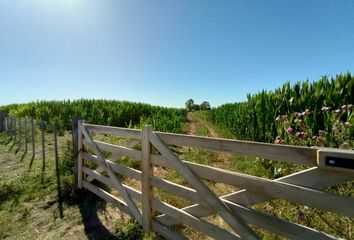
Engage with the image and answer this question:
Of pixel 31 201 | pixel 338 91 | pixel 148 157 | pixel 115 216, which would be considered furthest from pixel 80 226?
A: pixel 338 91

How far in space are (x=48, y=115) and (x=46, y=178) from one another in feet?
43.6

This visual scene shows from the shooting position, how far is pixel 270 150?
2.38 metres

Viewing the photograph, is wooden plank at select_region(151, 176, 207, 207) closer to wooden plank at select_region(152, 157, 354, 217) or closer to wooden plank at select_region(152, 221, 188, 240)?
wooden plank at select_region(152, 157, 354, 217)

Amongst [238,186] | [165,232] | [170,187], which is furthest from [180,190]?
[238,186]

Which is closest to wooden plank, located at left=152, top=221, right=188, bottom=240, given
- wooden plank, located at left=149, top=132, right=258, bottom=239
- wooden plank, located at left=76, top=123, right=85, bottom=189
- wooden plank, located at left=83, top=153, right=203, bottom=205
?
wooden plank, located at left=83, top=153, right=203, bottom=205

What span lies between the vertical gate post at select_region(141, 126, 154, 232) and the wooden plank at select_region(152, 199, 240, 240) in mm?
128

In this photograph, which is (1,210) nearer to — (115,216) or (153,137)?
(115,216)

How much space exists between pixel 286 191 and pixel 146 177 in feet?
6.83

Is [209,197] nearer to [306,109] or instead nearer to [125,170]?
[125,170]

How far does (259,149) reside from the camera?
2457 millimetres

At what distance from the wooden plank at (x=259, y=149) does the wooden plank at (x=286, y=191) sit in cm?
25

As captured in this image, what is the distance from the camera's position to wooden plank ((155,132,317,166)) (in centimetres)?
214

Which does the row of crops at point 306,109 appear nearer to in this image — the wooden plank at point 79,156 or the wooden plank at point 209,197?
the wooden plank at point 209,197

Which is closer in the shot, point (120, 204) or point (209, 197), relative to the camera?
point (209, 197)
